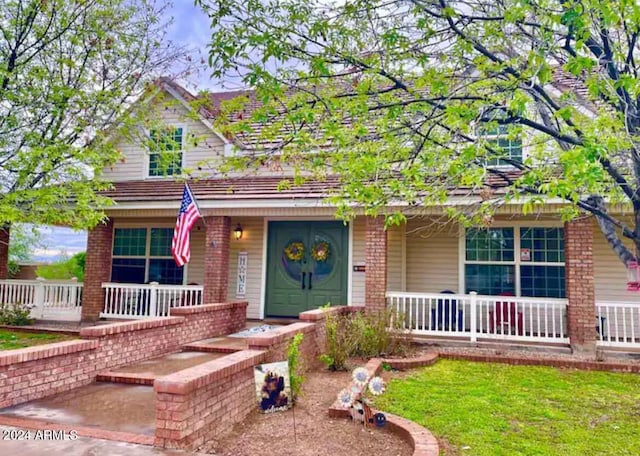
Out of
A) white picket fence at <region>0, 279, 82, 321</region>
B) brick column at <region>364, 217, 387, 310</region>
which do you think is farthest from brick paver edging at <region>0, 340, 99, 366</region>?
white picket fence at <region>0, 279, 82, 321</region>

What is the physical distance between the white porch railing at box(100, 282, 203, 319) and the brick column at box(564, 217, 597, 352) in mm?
8235

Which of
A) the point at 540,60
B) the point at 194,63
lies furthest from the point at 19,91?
the point at 540,60

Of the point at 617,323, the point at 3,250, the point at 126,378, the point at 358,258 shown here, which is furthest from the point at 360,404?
the point at 3,250

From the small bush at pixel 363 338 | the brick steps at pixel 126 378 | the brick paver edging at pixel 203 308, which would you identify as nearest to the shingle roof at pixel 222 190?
the brick paver edging at pixel 203 308

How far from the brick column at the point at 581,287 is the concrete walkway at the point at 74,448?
7823mm

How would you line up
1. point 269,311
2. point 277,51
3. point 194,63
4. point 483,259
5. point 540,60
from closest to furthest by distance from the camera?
point 540,60 < point 277,51 < point 194,63 < point 483,259 < point 269,311

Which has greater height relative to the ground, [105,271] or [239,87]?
[239,87]

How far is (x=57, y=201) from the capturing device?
935cm

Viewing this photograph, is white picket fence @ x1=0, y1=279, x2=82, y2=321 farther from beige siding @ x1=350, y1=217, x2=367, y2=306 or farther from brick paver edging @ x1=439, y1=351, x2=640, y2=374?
brick paver edging @ x1=439, y1=351, x2=640, y2=374

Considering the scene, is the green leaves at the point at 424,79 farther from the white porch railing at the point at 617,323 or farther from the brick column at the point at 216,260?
the brick column at the point at 216,260

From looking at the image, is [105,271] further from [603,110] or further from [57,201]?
[603,110]

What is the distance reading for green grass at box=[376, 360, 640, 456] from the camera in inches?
180

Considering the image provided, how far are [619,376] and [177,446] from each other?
726cm

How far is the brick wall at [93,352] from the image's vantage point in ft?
18.1
